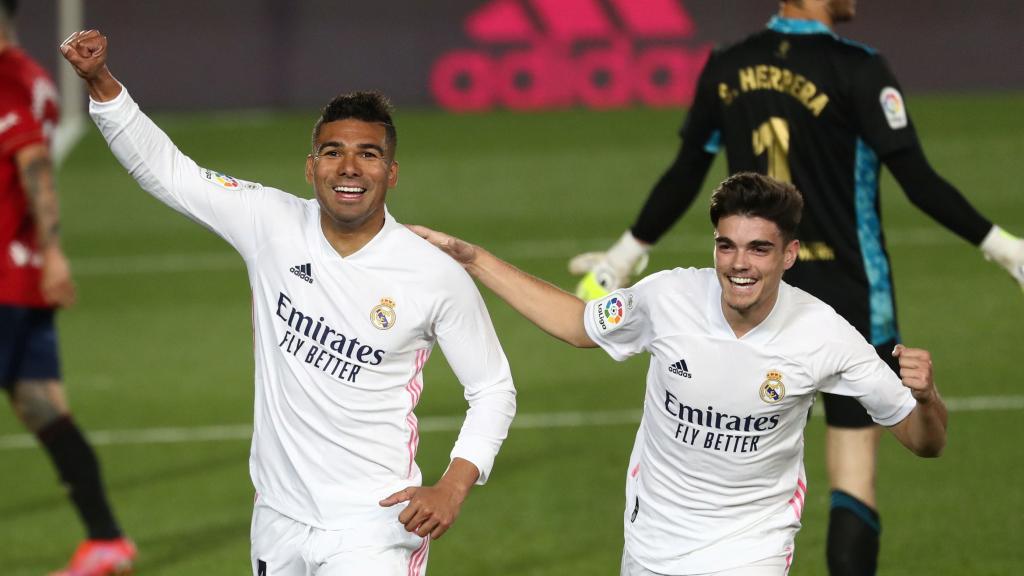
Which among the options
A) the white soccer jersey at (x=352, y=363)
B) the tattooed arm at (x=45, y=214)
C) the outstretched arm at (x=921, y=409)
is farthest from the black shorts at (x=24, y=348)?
the outstretched arm at (x=921, y=409)

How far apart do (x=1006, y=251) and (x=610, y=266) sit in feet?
4.47

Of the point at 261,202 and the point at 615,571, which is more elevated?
the point at 261,202

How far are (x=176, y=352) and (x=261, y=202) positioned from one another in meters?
5.96

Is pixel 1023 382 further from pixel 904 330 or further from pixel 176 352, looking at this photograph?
pixel 176 352

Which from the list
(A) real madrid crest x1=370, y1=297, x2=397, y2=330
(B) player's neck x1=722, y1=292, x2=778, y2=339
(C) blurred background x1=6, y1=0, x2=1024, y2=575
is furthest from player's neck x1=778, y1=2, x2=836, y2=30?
(C) blurred background x1=6, y1=0, x2=1024, y2=575

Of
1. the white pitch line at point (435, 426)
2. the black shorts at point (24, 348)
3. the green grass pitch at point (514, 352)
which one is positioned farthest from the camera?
the white pitch line at point (435, 426)

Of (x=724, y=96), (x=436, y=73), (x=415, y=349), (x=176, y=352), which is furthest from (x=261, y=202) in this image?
(x=436, y=73)

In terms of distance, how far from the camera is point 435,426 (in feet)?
28.4

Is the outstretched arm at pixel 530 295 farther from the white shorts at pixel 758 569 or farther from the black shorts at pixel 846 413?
the black shorts at pixel 846 413

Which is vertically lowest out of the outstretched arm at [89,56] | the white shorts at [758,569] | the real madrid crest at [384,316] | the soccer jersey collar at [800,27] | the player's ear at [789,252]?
the white shorts at [758,569]

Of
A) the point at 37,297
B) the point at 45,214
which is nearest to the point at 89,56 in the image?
the point at 45,214

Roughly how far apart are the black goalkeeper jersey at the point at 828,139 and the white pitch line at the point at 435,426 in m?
3.33

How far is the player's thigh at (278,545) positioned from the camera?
14.4 ft

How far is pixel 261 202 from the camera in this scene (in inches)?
183
